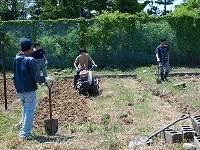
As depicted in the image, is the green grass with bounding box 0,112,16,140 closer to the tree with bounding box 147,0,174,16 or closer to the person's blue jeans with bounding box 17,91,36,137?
the person's blue jeans with bounding box 17,91,36,137

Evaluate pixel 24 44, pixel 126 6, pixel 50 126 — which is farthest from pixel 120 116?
pixel 126 6

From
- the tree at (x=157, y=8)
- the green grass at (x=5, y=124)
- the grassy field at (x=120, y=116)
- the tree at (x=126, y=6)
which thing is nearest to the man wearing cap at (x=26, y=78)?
the grassy field at (x=120, y=116)

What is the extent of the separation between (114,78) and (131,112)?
6470 millimetres

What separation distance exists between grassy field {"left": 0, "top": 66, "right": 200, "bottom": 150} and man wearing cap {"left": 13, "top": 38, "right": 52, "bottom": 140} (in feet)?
1.18

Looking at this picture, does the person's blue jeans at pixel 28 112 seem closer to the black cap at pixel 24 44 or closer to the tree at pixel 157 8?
the black cap at pixel 24 44

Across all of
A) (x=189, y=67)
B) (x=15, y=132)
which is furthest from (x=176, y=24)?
(x=15, y=132)

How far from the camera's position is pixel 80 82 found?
10.9m

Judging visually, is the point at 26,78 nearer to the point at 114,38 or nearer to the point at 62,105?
the point at 62,105

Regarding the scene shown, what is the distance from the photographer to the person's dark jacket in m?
6.30

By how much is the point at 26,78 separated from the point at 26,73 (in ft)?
0.31

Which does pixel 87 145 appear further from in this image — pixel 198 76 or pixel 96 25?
pixel 96 25

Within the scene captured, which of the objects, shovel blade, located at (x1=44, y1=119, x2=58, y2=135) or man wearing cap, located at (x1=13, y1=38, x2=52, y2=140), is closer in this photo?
man wearing cap, located at (x1=13, y1=38, x2=52, y2=140)

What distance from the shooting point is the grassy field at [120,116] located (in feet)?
19.0

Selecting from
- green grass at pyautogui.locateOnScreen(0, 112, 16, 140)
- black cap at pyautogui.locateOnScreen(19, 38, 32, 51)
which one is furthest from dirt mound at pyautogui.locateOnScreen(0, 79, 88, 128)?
black cap at pyautogui.locateOnScreen(19, 38, 32, 51)
